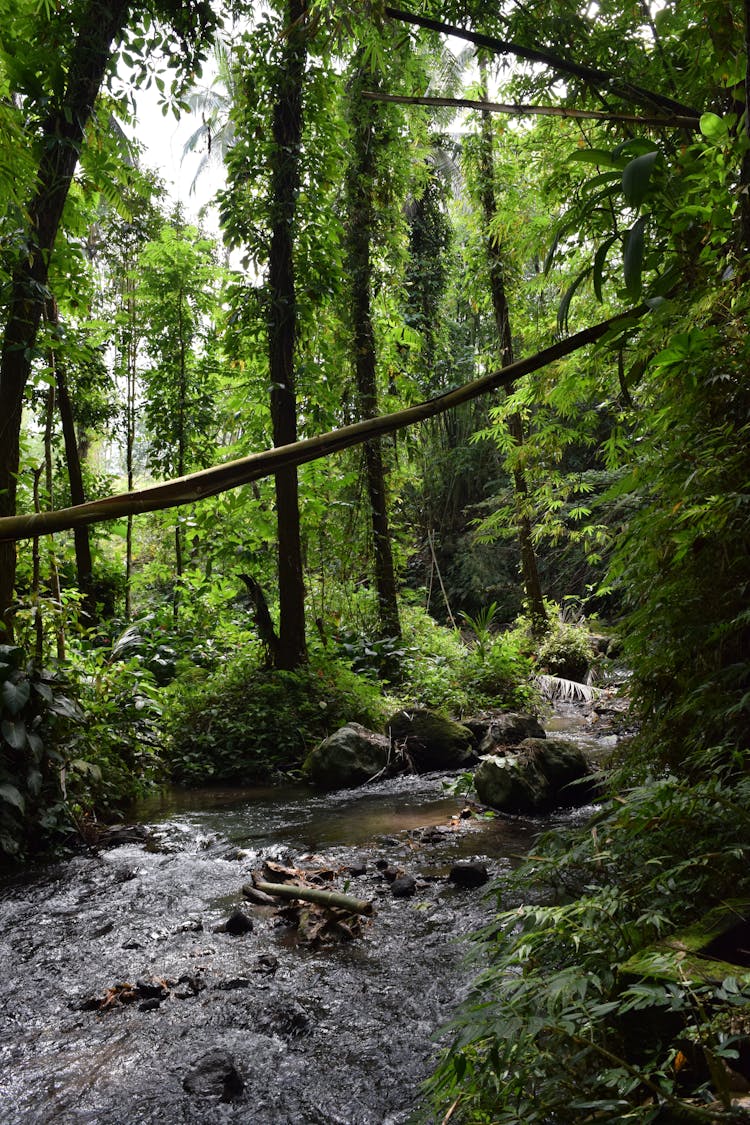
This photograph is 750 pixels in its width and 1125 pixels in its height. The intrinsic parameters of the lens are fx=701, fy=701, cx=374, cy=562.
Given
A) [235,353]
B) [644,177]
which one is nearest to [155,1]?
[235,353]

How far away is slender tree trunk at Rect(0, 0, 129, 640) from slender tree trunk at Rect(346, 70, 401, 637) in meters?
6.35

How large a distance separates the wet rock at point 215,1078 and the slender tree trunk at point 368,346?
8674 millimetres

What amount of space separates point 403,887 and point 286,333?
6.64m

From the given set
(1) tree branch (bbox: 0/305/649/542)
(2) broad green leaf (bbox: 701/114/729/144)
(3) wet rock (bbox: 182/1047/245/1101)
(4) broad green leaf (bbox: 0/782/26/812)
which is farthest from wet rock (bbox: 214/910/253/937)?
(2) broad green leaf (bbox: 701/114/729/144)

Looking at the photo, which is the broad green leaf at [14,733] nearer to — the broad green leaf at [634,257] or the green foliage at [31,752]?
the green foliage at [31,752]

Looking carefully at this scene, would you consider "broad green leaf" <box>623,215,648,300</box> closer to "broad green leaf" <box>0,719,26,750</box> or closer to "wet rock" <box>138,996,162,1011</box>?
"wet rock" <box>138,996,162,1011</box>

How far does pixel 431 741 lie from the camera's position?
23.9 ft

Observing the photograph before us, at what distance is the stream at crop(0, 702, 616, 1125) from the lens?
7.09ft

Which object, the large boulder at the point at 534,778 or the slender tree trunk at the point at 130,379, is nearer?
the large boulder at the point at 534,778

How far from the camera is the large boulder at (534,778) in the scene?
5.41 m

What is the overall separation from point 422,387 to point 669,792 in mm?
12710

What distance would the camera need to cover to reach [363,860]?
4.38m

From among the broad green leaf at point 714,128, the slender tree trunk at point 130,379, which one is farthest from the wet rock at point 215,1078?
the slender tree trunk at point 130,379

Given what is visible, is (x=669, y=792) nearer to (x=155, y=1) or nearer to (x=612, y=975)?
(x=612, y=975)
